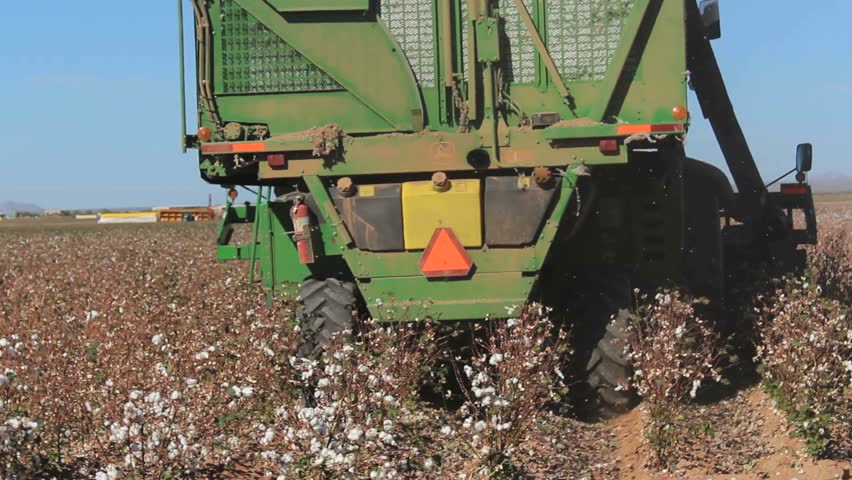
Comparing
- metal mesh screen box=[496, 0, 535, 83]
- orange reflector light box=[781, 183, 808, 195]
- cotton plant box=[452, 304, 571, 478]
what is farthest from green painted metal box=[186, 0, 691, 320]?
orange reflector light box=[781, 183, 808, 195]

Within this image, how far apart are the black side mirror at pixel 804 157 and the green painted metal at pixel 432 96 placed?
431cm

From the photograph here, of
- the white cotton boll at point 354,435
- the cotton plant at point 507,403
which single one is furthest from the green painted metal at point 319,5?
the white cotton boll at point 354,435

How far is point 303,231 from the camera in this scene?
297 inches

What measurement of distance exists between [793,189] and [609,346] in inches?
201

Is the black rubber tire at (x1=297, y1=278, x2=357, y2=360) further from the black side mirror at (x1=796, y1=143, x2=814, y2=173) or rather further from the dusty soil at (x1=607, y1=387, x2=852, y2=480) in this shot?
the black side mirror at (x1=796, y1=143, x2=814, y2=173)

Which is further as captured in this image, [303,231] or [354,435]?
[303,231]

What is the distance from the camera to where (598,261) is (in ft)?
27.2

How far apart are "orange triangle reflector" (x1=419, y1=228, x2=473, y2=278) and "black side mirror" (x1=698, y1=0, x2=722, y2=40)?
4575mm

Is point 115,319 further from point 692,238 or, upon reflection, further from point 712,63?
point 712,63

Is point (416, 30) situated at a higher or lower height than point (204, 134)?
higher

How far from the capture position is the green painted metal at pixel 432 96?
734 centimetres

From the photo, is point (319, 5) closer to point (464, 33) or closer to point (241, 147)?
point (464, 33)

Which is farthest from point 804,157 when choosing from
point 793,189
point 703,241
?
point 703,241

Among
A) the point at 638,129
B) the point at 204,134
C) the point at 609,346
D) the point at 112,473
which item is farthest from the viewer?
the point at 609,346
